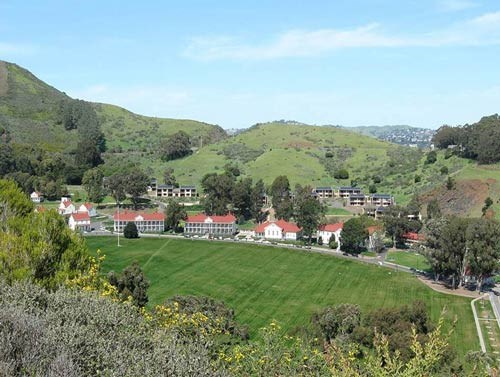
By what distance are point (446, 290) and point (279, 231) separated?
35682 mm

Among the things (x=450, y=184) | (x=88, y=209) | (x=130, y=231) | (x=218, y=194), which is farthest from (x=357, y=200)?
(x=88, y=209)

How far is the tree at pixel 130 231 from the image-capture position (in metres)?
92.3

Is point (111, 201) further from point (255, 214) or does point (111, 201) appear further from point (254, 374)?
point (254, 374)

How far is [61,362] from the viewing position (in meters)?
12.2

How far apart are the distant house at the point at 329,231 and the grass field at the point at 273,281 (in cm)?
945

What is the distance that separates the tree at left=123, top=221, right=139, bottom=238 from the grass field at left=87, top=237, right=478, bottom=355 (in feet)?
14.5

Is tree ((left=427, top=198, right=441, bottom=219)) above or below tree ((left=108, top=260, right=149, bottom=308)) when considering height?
above

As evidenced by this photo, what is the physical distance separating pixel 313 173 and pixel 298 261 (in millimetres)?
64268

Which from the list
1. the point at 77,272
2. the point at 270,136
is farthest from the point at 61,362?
the point at 270,136

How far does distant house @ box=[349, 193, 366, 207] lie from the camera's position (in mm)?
116919

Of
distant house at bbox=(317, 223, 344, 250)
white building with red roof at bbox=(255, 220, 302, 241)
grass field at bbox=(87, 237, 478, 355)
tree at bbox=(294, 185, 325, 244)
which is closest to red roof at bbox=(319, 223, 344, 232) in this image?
distant house at bbox=(317, 223, 344, 250)

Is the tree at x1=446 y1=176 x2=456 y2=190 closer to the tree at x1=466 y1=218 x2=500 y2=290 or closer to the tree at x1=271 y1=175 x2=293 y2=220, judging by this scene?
the tree at x1=271 y1=175 x2=293 y2=220

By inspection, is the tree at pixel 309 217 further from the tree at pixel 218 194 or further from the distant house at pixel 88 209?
the distant house at pixel 88 209

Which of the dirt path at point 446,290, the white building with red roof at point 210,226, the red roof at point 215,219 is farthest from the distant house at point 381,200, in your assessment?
the dirt path at point 446,290
